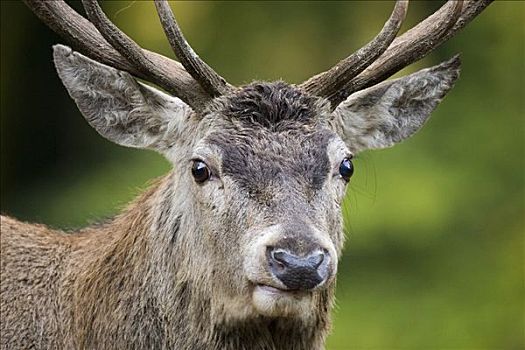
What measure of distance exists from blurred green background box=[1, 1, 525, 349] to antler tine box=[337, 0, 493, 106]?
23.8 feet

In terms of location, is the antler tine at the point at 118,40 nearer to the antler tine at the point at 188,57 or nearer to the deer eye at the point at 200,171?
the antler tine at the point at 188,57

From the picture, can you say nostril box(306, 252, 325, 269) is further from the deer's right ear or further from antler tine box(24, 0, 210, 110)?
the deer's right ear

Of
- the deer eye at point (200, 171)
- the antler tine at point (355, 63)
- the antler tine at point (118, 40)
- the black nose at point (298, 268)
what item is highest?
the antler tine at point (355, 63)

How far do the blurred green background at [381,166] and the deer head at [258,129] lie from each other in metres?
7.17

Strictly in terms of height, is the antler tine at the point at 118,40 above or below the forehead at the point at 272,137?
above

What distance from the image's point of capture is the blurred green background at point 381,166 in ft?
53.8

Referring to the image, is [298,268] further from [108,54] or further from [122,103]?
[108,54]

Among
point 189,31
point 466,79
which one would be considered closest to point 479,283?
point 466,79

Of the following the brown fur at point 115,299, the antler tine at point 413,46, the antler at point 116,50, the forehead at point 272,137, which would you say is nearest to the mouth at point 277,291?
the brown fur at point 115,299

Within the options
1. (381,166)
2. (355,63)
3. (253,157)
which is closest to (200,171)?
(253,157)

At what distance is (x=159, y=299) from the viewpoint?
7.95m

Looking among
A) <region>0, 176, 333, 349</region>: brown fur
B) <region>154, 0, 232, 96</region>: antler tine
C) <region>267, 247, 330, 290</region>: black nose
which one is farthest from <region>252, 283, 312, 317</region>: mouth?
<region>154, 0, 232, 96</region>: antler tine

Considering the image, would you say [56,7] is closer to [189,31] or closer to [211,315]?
[211,315]

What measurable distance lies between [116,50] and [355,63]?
1.35m
